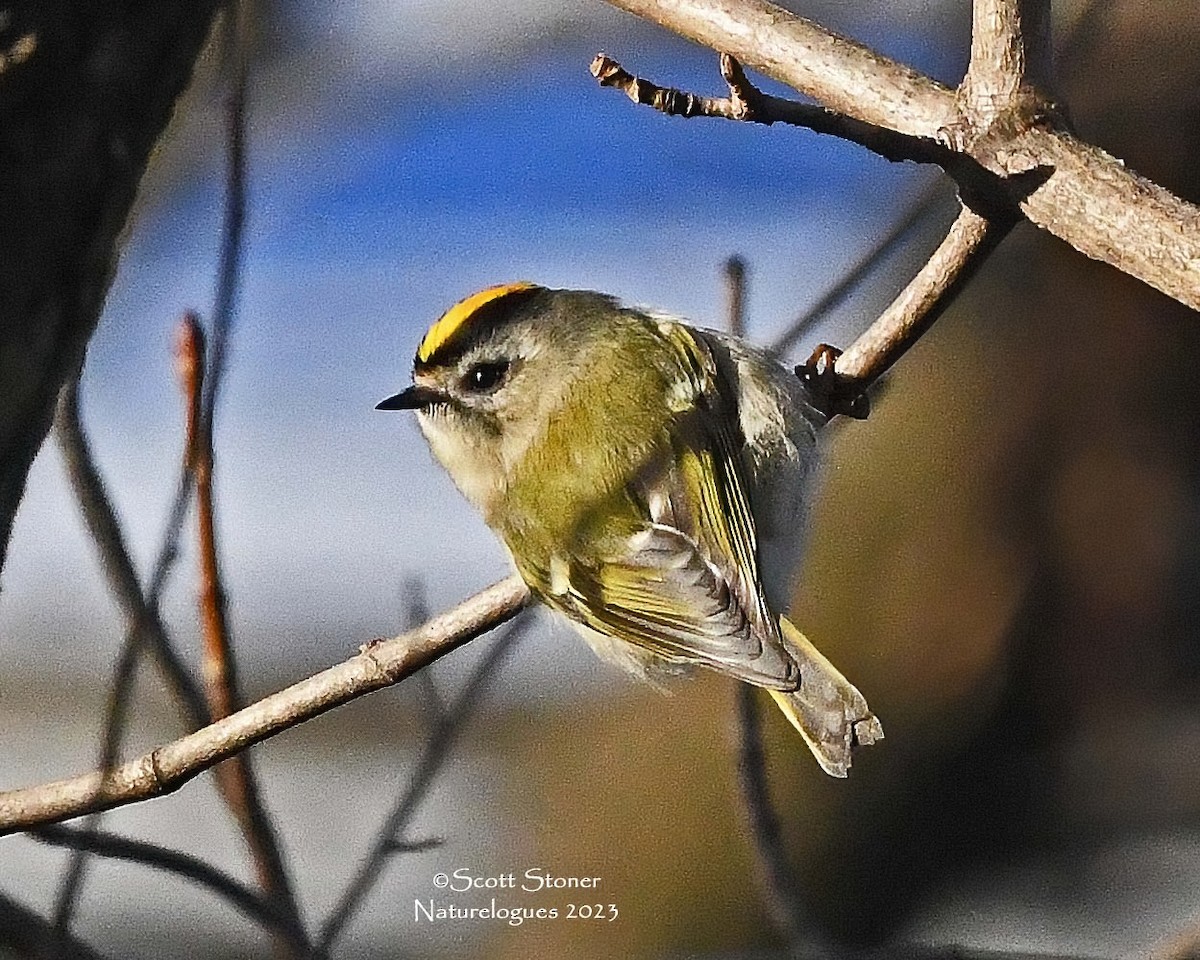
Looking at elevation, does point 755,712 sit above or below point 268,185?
below

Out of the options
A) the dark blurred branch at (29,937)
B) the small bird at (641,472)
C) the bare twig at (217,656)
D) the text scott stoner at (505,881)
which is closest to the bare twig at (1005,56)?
the small bird at (641,472)

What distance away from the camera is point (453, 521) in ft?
2.96

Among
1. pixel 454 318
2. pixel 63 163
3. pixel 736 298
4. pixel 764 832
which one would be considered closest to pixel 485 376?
pixel 454 318

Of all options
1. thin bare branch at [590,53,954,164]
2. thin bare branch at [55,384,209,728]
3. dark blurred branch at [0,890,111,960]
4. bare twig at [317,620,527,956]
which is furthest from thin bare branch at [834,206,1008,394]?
dark blurred branch at [0,890,111,960]

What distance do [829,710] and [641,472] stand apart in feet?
0.56

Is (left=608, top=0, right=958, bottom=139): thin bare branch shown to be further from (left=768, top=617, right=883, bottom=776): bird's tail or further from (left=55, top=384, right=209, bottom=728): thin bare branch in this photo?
(left=55, top=384, right=209, bottom=728): thin bare branch

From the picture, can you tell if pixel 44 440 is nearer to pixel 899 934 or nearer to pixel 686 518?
pixel 686 518

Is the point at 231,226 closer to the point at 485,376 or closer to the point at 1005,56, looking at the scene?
the point at 485,376

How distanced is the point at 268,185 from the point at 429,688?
360 mm

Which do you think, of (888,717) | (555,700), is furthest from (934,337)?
(555,700)

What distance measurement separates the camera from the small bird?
2.45 ft

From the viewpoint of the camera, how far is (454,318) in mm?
793

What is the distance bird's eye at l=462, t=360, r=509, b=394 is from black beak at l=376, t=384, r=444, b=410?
2 centimetres

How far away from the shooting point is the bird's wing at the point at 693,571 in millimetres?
718
